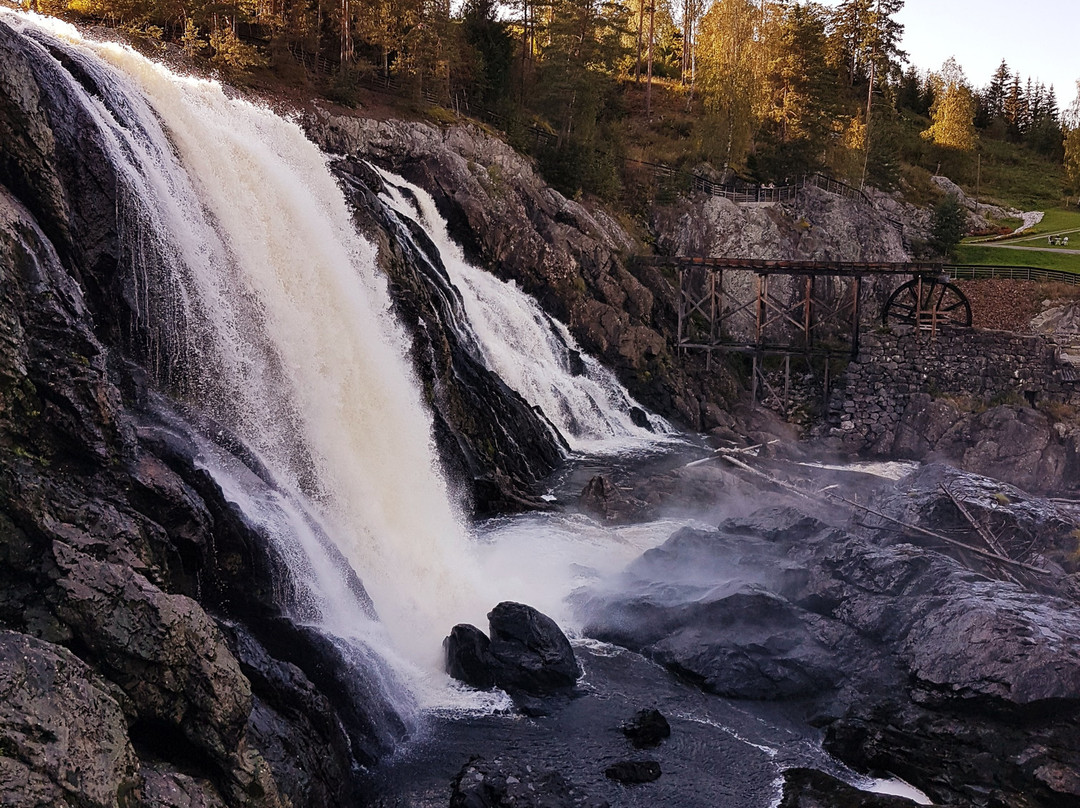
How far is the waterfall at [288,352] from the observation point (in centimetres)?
1337

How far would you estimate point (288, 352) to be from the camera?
50.8 feet

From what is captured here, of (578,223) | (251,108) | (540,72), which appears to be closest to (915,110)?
(540,72)

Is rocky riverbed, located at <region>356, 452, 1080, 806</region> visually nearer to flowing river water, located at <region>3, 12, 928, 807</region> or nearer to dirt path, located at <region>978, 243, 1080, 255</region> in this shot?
flowing river water, located at <region>3, 12, 928, 807</region>

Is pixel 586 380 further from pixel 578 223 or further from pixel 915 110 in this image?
pixel 915 110

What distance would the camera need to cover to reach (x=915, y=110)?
3236 inches

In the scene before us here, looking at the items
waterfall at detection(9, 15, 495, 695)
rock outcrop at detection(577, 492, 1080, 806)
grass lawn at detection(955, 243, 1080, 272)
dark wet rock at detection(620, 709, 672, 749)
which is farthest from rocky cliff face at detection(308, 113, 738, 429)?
grass lawn at detection(955, 243, 1080, 272)

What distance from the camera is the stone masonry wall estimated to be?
30.2 m

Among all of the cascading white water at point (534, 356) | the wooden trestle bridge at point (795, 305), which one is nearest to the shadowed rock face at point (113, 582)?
the cascading white water at point (534, 356)

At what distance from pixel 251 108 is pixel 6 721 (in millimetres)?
21667

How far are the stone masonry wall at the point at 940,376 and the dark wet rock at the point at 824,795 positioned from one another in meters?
21.6

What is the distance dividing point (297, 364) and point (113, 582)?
8.48 meters

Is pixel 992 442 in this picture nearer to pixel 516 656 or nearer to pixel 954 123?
pixel 516 656

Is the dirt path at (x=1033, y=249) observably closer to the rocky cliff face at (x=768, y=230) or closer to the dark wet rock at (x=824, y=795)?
the rocky cliff face at (x=768, y=230)

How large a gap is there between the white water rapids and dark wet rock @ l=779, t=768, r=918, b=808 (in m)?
4.61
